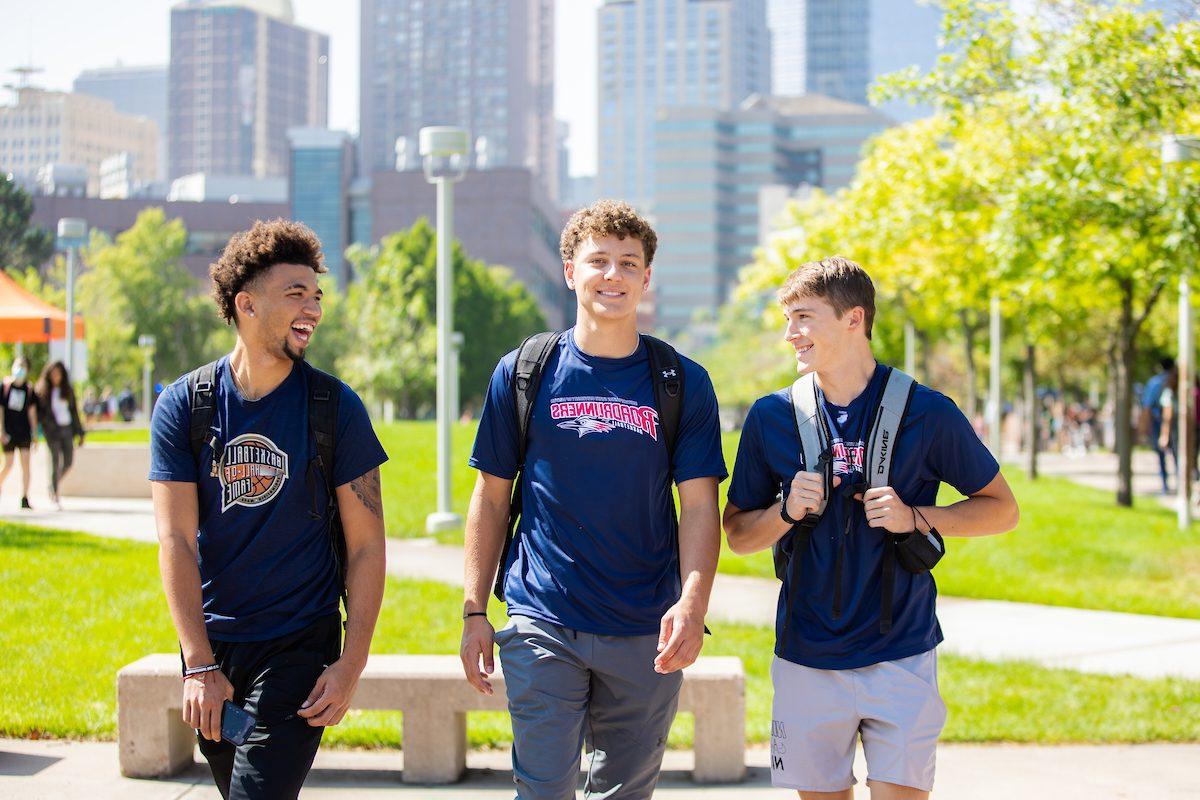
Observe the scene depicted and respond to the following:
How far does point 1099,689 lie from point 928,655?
A: 13.4 feet

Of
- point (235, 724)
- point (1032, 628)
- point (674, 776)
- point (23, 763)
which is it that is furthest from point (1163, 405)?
point (235, 724)

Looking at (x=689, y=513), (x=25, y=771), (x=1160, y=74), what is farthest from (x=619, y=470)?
(x=1160, y=74)

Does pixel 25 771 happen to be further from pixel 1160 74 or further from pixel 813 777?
pixel 1160 74

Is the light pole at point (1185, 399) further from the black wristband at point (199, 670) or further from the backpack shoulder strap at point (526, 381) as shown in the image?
the black wristband at point (199, 670)

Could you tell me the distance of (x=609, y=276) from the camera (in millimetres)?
3406

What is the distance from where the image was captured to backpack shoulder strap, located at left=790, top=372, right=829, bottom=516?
11.0 ft

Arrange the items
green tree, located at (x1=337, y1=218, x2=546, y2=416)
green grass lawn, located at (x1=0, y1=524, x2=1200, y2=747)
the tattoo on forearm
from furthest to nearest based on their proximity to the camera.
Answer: green tree, located at (x1=337, y1=218, x2=546, y2=416)
green grass lawn, located at (x1=0, y1=524, x2=1200, y2=747)
the tattoo on forearm

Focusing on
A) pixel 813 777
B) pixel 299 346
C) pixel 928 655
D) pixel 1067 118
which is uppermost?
pixel 1067 118

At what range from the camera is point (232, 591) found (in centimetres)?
327

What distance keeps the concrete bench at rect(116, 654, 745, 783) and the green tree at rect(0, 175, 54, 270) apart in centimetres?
764

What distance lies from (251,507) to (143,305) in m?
64.9

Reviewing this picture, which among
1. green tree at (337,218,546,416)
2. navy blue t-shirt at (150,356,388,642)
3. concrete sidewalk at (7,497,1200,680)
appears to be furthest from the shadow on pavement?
green tree at (337,218,546,416)

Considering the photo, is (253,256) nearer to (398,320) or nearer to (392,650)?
(392,650)

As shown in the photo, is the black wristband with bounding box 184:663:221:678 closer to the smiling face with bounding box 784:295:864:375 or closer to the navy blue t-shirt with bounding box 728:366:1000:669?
the navy blue t-shirt with bounding box 728:366:1000:669
